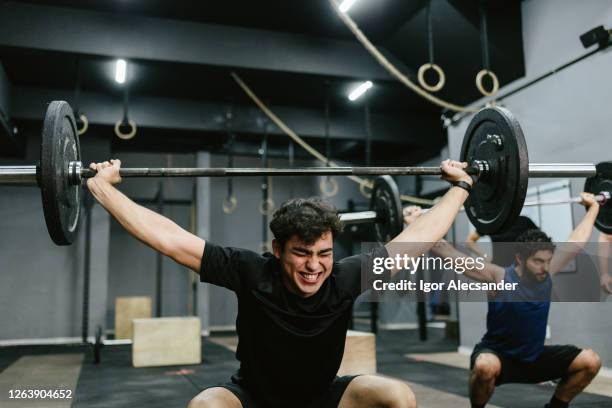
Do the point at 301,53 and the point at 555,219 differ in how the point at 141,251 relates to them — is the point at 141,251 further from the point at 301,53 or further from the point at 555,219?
the point at 555,219

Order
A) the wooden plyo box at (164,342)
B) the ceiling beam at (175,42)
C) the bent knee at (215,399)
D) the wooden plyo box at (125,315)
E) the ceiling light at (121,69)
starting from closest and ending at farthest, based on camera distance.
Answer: the bent knee at (215,399)
the ceiling beam at (175,42)
the wooden plyo box at (164,342)
the ceiling light at (121,69)
the wooden plyo box at (125,315)

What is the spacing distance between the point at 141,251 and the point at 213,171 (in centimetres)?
786

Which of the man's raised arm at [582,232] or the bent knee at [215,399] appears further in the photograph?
the man's raised arm at [582,232]

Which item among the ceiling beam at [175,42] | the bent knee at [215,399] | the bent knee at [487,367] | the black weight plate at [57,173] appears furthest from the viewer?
the ceiling beam at [175,42]

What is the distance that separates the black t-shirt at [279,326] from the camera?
171cm

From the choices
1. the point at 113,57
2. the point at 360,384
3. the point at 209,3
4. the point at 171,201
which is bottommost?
the point at 360,384

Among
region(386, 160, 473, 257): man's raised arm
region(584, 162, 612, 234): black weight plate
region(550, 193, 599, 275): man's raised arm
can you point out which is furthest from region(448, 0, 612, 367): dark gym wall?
region(386, 160, 473, 257): man's raised arm

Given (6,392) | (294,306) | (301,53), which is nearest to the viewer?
(294,306)

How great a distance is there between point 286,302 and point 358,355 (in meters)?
2.71

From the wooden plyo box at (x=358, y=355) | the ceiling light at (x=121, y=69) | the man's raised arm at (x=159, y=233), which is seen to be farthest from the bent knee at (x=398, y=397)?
the ceiling light at (x=121, y=69)

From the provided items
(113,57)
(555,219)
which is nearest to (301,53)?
(113,57)

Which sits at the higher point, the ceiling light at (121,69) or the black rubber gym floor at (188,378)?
the ceiling light at (121,69)

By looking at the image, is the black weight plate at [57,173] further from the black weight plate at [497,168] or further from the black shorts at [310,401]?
the black weight plate at [497,168]

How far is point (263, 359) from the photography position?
1.73m
